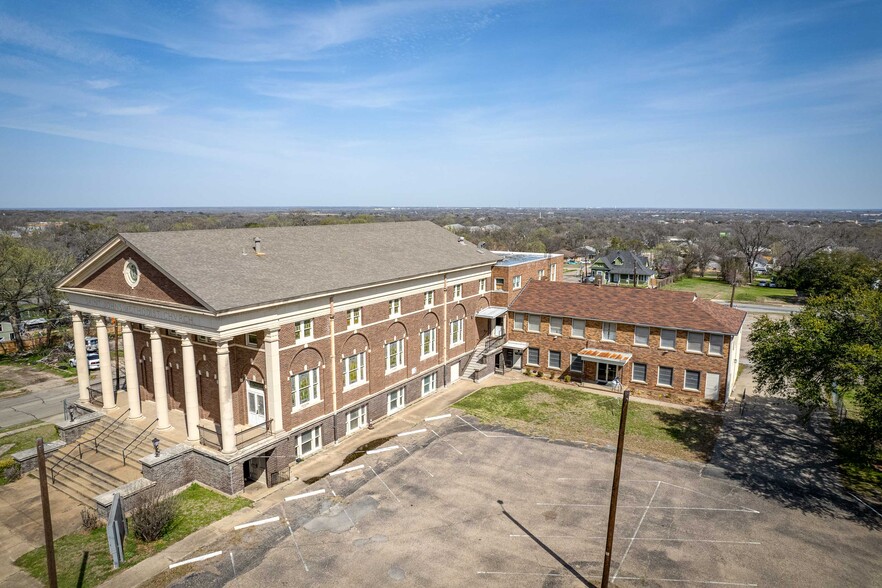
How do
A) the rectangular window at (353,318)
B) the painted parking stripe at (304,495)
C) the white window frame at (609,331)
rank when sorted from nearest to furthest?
the painted parking stripe at (304,495), the rectangular window at (353,318), the white window frame at (609,331)

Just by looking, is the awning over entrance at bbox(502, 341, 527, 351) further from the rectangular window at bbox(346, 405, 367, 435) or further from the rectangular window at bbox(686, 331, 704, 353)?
the rectangular window at bbox(346, 405, 367, 435)

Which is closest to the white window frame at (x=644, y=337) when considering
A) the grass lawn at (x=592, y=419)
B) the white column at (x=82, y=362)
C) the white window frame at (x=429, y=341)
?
the grass lawn at (x=592, y=419)

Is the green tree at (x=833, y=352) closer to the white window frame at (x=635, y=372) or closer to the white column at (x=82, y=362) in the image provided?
the white window frame at (x=635, y=372)

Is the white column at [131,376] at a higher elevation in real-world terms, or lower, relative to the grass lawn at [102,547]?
higher

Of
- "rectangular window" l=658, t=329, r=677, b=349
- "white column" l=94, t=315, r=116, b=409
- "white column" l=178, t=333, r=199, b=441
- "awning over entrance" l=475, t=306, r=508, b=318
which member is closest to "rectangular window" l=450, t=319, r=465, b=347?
"awning over entrance" l=475, t=306, r=508, b=318

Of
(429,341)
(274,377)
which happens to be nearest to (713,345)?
(429,341)
